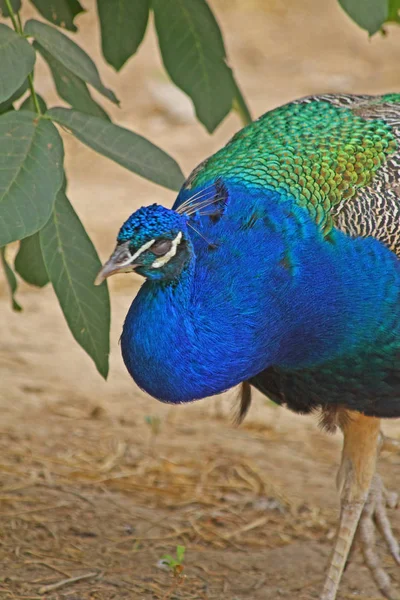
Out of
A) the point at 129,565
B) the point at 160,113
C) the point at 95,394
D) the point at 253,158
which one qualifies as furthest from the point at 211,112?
the point at 160,113

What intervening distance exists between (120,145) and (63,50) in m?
0.23

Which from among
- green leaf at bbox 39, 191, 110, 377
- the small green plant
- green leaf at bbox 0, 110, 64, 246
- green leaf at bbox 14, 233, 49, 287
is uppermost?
green leaf at bbox 0, 110, 64, 246

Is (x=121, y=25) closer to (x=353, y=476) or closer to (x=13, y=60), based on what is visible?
(x=13, y=60)

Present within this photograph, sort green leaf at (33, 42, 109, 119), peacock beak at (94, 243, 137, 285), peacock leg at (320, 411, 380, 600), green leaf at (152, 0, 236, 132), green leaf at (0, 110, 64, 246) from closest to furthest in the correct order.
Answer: green leaf at (0, 110, 64, 246)
peacock beak at (94, 243, 137, 285)
green leaf at (33, 42, 109, 119)
green leaf at (152, 0, 236, 132)
peacock leg at (320, 411, 380, 600)

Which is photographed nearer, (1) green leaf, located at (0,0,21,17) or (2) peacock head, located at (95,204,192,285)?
(2) peacock head, located at (95,204,192,285)

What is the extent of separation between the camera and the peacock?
2.12 m

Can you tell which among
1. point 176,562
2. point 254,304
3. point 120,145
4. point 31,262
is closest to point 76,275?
point 120,145

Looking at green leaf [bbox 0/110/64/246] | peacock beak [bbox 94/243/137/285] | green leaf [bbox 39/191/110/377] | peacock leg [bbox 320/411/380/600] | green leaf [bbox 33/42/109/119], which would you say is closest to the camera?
green leaf [bbox 0/110/64/246]

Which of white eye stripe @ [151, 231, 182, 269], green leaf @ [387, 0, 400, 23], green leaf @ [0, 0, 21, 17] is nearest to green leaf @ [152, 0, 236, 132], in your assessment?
green leaf @ [0, 0, 21, 17]

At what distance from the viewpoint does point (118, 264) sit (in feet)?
6.50

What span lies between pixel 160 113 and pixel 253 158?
17.1 feet

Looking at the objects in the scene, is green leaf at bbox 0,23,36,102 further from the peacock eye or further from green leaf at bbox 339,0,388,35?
green leaf at bbox 339,0,388,35

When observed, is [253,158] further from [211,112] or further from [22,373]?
[22,373]

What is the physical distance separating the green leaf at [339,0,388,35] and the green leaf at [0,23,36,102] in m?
0.67
